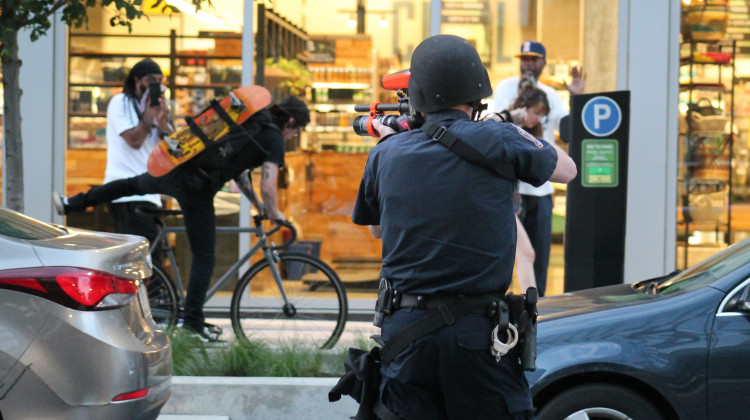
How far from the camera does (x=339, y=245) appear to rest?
9500 mm

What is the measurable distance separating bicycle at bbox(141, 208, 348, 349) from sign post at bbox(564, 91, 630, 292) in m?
1.77

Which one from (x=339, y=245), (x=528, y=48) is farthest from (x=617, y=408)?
(x=339, y=245)

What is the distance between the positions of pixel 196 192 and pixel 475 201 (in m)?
4.09

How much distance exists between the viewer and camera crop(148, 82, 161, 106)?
7297 millimetres

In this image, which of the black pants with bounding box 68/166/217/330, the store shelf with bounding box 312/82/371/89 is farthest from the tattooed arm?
the store shelf with bounding box 312/82/371/89

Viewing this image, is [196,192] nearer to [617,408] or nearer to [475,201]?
[617,408]

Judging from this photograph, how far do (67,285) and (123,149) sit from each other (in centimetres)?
347

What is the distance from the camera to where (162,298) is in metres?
7.33

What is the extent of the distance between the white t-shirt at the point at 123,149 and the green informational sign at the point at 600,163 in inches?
124

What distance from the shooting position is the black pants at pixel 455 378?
3.04 meters

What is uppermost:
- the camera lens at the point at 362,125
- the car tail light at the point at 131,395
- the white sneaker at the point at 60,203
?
the camera lens at the point at 362,125

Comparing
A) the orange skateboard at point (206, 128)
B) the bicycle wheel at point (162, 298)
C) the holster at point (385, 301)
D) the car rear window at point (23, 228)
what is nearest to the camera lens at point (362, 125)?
the holster at point (385, 301)

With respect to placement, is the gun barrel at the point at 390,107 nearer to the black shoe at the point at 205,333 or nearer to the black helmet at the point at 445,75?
the black helmet at the point at 445,75

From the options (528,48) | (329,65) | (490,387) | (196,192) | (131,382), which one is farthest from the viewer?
(329,65)
